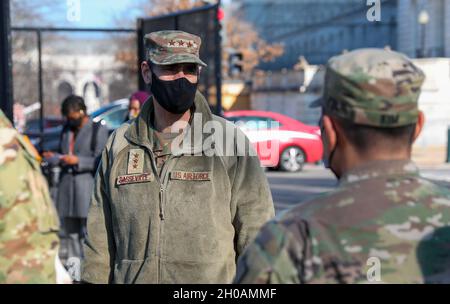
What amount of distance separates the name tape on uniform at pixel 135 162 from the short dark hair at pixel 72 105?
460 centimetres

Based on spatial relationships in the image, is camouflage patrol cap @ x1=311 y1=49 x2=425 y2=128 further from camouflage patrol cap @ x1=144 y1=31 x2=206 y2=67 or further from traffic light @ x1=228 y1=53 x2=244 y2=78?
traffic light @ x1=228 y1=53 x2=244 y2=78

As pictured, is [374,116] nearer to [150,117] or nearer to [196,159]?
[196,159]

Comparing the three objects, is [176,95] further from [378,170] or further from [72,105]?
[72,105]

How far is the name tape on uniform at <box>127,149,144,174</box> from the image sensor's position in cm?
433

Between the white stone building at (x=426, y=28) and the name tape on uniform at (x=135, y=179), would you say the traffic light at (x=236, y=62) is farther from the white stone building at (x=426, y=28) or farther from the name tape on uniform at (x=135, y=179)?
the white stone building at (x=426, y=28)

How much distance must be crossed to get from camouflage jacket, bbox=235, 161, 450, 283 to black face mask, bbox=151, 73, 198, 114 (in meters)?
1.93

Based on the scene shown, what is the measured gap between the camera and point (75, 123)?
898 cm

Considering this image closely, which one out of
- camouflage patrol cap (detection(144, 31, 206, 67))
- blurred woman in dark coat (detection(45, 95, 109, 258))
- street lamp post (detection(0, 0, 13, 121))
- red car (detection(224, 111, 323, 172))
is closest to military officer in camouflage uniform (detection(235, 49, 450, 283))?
camouflage patrol cap (detection(144, 31, 206, 67))

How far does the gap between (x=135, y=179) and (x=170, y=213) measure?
225mm

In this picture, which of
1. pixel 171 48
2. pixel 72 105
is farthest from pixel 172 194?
pixel 72 105

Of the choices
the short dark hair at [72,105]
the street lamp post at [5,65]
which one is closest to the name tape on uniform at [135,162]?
the street lamp post at [5,65]

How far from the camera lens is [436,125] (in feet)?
117

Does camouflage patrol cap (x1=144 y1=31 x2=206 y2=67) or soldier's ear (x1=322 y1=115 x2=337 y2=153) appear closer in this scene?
soldier's ear (x1=322 y1=115 x2=337 y2=153)

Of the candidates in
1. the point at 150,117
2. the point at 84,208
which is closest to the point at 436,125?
the point at 84,208
